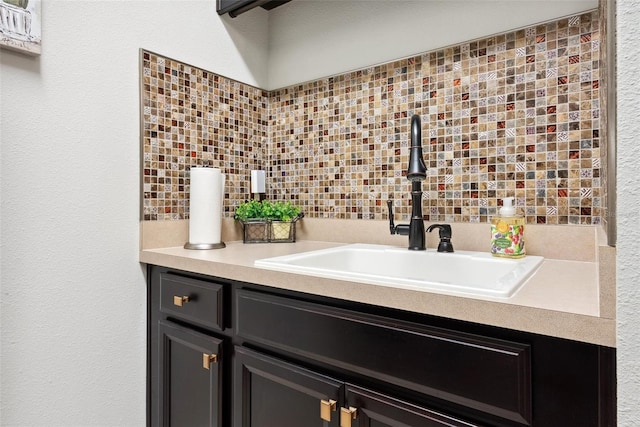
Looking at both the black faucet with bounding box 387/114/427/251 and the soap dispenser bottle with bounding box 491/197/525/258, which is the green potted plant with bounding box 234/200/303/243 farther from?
the soap dispenser bottle with bounding box 491/197/525/258

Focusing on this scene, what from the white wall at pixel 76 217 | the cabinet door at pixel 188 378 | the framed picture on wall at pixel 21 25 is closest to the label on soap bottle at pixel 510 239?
the cabinet door at pixel 188 378

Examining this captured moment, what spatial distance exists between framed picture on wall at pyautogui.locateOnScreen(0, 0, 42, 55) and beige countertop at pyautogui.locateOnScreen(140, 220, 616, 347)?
76 cm

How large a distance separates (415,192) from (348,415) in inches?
28.5

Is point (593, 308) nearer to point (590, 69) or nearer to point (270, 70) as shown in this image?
point (590, 69)

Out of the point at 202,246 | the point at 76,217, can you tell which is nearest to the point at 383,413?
the point at 202,246

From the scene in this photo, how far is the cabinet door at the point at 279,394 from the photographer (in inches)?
34.9

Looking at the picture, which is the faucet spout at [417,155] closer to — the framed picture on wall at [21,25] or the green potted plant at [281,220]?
the green potted plant at [281,220]

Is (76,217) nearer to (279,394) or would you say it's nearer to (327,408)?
(279,394)

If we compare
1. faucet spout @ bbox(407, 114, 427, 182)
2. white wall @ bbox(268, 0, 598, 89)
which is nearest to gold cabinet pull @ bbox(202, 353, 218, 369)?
faucet spout @ bbox(407, 114, 427, 182)

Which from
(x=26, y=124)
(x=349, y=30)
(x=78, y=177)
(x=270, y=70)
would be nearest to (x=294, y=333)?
(x=78, y=177)

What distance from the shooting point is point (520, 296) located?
703 millimetres

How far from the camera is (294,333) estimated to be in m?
0.95

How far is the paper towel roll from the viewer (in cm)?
145

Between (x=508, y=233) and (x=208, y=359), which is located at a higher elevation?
(x=508, y=233)
